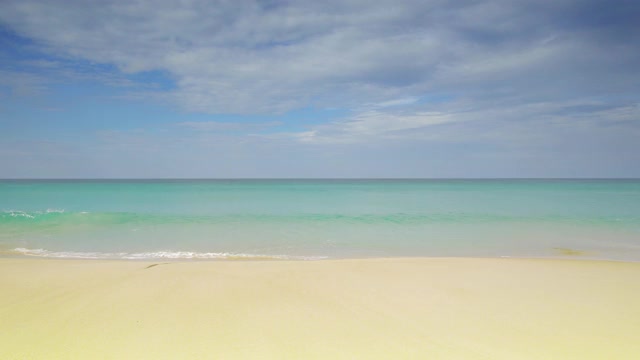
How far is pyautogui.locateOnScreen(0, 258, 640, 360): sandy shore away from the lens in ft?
10.0

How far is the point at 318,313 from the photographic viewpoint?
391 cm

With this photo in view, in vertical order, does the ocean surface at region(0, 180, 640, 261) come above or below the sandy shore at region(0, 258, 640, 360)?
below

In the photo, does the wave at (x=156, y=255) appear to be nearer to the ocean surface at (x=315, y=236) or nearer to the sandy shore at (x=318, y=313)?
the ocean surface at (x=315, y=236)

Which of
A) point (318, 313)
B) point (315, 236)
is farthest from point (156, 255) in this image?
point (318, 313)

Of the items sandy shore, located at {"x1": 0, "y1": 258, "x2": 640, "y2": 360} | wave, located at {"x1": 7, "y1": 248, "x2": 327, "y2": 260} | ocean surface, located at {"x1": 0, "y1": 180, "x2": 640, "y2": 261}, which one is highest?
sandy shore, located at {"x1": 0, "y1": 258, "x2": 640, "y2": 360}

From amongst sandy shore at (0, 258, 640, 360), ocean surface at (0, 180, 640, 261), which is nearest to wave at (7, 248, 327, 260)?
ocean surface at (0, 180, 640, 261)

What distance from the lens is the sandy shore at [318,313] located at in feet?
10.0

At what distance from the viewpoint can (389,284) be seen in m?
5.11

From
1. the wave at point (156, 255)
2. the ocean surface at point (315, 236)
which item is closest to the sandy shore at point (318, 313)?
the wave at point (156, 255)

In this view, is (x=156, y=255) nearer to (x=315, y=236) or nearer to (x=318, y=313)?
(x=315, y=236)

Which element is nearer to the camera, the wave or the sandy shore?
the sandy shore

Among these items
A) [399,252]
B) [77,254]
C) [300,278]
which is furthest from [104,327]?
[399,252]

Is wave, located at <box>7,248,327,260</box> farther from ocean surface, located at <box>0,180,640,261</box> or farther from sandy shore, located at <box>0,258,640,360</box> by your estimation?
sandy shore, located at <box>0,258,640,360</box>

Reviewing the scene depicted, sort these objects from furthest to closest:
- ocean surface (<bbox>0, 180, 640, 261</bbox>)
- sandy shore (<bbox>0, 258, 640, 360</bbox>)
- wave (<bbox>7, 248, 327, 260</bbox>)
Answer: ocean surface (<bbox>0, 180, 640, 261</bbox>)
wave (<bbox>7, 248, 327, 260</bbox>)
sandy shore (<bbox>0, 258, 640, 360</bbox>)
